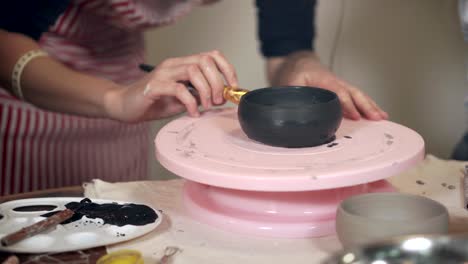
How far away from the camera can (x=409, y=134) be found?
2.96 ft

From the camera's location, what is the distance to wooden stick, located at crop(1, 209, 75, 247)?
736 mm

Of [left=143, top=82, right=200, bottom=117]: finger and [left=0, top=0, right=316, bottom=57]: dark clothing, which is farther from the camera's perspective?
[left=0, top=0, right=316, bottom=57]: dark clothing

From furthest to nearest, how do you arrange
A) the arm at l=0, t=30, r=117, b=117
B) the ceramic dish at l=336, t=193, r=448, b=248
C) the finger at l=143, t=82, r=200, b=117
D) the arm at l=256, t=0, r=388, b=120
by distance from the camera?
the arm at l=256, t=0, r=388, b=120 → the arm at l=0, t=30, r=117, b=117 → the finger at l=143, t=82, r=200, b=117 → the ceramic dish at l=336, t=193, r=448, b=248

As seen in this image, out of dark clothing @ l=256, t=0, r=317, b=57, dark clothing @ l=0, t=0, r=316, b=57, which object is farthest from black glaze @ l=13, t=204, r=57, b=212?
dark clothing @ l=256, t=0, r=317, b=57

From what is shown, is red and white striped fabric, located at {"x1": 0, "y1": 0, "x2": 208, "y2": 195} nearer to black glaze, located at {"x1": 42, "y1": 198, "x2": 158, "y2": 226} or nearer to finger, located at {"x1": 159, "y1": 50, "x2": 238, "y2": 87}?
finger, located at {"x1": 159, "y1": 50, "x2": 238, "y2": 87}

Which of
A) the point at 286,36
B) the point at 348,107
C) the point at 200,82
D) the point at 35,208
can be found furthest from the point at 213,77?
the point at 286,36

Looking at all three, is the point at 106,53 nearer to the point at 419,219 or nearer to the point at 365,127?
the point at 365,127

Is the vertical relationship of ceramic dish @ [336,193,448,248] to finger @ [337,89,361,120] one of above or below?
below

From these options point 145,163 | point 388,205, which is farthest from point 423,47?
point 388,205

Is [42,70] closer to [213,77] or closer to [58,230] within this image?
[213,77]

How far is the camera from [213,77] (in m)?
1.01

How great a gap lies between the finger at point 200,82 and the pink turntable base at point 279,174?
0.11 meters

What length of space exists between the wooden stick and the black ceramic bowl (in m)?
0.25

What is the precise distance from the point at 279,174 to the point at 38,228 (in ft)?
0.91
